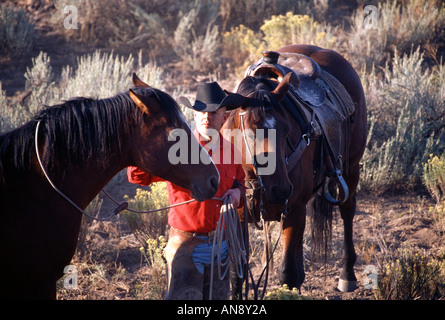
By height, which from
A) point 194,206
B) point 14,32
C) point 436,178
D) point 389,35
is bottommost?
point 436,178

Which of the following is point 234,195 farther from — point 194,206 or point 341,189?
point 341,189

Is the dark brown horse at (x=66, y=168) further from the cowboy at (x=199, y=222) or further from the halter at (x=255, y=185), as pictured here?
the halter at (x=255, y=185)

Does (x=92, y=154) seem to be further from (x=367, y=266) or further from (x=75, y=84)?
(x=75, y=84)

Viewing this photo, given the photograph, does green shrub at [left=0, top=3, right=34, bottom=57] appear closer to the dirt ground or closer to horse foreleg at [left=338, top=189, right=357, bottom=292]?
the dirt ground

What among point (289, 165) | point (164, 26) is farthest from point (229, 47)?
point (289, 165)

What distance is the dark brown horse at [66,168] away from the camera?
2178 millimetres

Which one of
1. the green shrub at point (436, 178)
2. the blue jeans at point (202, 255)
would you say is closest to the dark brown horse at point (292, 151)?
the blue jeans at point (202, 255)

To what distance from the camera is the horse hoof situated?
4.27 meters

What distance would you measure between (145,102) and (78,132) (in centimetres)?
40

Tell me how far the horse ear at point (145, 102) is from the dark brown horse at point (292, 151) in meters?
0.66

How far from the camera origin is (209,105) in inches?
111

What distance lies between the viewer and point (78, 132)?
2291 millimetres

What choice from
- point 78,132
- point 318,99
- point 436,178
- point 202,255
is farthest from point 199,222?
point 436,178

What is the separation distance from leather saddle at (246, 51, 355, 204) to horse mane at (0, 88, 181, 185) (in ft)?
4.72
